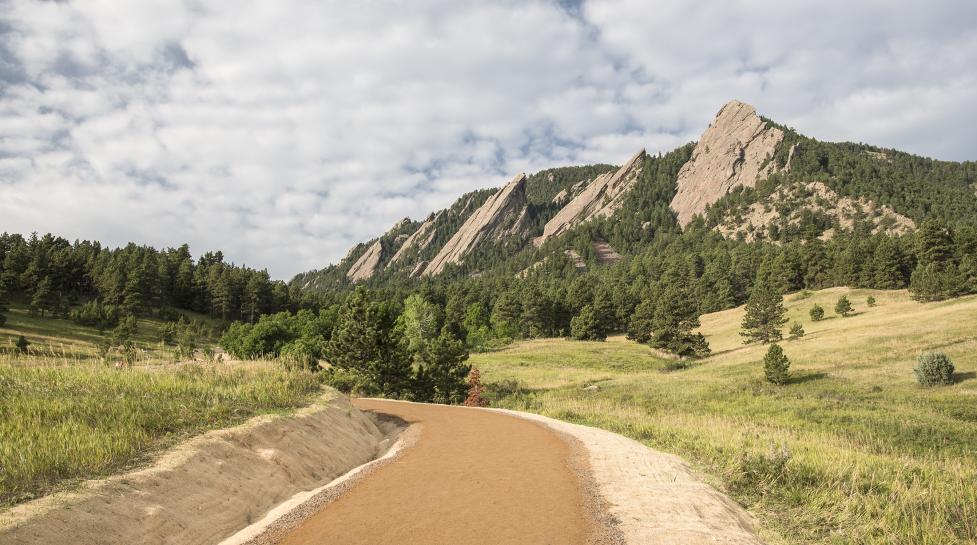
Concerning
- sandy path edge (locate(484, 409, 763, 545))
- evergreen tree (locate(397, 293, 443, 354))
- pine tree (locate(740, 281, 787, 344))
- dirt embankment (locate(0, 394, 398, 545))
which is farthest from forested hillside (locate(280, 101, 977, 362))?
dirt embankment (locate(0, 394, 398, 545))

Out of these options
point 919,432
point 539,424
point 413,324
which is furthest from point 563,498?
point 413,324

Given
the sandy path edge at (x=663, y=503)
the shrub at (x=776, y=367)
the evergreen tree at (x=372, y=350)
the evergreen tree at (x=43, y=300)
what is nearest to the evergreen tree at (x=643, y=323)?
the shrub at (x=776, y=367)

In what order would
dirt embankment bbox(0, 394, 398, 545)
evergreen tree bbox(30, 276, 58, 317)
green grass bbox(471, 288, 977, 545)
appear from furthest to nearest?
evergreen tree bbox(30, 276, 58, 317)
green grass bbox(471, 288, 977, 545)
dirt embankment bbox(0, 394, 398, 545)

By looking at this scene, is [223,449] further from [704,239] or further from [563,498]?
[704,239]

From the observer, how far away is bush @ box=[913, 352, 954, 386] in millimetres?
35281

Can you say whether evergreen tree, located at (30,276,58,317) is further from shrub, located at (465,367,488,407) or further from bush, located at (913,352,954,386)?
bush, located at (913,352,954,386)

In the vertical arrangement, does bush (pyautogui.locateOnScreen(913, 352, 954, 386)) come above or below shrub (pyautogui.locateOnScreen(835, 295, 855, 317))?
below

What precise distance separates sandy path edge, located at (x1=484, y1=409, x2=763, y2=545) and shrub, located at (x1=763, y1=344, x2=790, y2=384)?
3564 centimetres

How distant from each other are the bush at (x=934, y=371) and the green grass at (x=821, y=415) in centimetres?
100

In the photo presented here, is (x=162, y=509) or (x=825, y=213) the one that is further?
(x=825, y=213)

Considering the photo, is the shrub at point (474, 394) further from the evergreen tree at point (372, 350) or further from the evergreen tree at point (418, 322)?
the evergreen tree at point (418, 322)

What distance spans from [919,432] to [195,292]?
5700 inches

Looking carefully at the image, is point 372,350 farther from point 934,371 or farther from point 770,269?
point 770,269

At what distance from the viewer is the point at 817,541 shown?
8.17m
